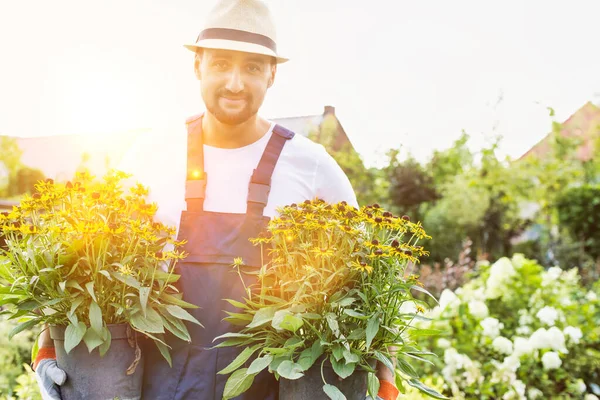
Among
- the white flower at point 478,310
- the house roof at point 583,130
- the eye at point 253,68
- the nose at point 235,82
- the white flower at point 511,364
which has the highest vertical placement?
the house roof at point 583,130

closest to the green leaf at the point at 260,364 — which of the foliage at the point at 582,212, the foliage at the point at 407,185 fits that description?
the foliage at the point at 582,212

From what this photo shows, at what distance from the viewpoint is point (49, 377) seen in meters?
1.60

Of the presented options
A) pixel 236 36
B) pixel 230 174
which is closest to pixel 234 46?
pixel 236 36

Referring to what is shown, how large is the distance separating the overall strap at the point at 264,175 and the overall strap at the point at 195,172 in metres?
0.15

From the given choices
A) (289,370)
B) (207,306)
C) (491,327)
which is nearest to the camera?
(289,370)

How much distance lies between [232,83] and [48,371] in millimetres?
971

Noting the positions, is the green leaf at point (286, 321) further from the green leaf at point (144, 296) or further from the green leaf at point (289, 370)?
the green leaf at point (144, 296)

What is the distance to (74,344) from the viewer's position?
1.43 metres

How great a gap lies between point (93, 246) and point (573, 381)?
358 cm

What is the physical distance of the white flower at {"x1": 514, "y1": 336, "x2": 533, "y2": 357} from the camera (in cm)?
392

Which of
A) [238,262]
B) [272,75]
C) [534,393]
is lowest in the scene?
[534,393]

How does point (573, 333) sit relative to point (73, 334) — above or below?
below

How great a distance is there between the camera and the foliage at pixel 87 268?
148cm

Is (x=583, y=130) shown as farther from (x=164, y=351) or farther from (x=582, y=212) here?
(x=164, y=351)
